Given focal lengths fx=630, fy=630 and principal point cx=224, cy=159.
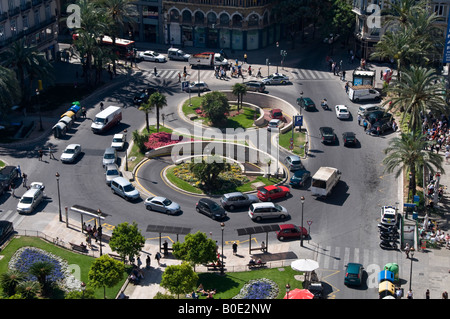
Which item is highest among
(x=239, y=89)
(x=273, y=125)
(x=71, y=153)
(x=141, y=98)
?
(x=239, y=89)

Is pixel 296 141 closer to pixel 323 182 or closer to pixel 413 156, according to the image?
pixel 323 182

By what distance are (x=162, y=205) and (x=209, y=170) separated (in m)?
7.51

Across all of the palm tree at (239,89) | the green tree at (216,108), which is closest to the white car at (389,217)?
the green tree at (216,108)

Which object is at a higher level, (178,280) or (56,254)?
(178,280)

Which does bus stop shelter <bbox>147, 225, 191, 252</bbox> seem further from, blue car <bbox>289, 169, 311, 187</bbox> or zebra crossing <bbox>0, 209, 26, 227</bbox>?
blue car <bbox>289, 169, 311, 187</bbox>

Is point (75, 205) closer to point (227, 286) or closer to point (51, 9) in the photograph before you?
point (227, 286)

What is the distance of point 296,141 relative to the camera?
87.0 metres

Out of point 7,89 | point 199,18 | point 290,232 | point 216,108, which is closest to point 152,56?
point 199,18

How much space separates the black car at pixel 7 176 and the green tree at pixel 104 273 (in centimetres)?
2467

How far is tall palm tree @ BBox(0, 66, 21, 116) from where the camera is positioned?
83.1m

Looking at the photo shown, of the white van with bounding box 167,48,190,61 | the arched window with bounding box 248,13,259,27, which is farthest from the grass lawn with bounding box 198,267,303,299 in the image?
the arched window with bounding box 248,13,259,27

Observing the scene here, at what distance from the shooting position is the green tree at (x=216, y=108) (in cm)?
9119

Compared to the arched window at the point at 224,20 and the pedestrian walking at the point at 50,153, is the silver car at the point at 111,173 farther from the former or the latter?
the arched window at the point at 224,20

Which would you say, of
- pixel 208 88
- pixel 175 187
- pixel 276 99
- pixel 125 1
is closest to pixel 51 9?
pixel 125 1
